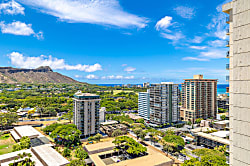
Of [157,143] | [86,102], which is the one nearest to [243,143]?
[157,143]

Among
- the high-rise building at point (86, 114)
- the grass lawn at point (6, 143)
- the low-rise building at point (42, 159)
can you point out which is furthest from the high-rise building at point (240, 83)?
the grass lawn at point (6, 143)

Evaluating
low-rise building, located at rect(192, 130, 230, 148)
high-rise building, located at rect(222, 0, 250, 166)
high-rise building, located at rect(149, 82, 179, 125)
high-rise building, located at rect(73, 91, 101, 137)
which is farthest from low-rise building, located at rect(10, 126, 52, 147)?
high-rise building, located at rect(222, 0, 250, 166)

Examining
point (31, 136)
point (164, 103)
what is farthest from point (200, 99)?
point (31, 136)

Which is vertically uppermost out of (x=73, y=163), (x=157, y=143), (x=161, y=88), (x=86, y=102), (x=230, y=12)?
(x=230, y=12)

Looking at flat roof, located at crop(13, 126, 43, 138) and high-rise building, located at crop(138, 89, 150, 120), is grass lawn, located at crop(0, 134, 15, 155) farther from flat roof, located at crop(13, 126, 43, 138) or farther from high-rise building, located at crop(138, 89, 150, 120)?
high-rise building, located at crop(138, 89, 150, 120)

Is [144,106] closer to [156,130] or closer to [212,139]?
[156,130]

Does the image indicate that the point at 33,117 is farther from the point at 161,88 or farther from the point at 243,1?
the point at 243,1

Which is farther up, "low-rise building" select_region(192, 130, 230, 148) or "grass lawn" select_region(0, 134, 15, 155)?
"low-rise building" select_region(192, 130, 230, 148)
